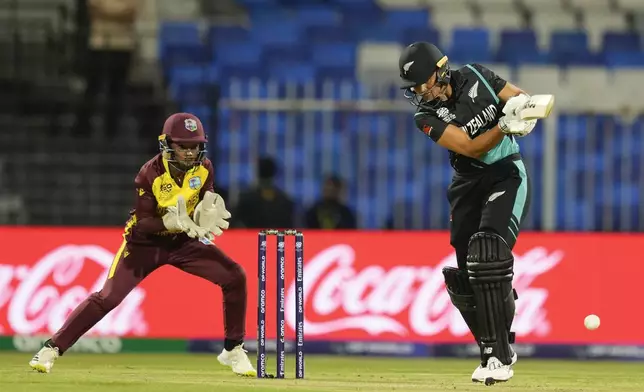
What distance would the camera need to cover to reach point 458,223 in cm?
833

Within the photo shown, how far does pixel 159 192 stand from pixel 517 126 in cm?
235

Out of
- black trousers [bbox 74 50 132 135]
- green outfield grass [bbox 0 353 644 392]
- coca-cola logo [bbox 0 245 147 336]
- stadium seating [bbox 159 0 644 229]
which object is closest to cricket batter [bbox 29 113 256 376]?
green outfield grass [bbox 0 353 644 392]

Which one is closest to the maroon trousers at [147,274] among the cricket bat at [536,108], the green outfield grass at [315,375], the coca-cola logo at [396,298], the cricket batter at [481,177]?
the green outfield grass at [315,375]

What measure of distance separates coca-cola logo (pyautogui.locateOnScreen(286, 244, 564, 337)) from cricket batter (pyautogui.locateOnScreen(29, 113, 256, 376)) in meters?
3.37

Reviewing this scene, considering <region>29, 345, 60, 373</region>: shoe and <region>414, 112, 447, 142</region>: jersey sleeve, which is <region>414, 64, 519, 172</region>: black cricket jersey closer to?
<region>414, 112, 447, 142</region>: jersey sleeve

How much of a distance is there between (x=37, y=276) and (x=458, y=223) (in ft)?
17.2

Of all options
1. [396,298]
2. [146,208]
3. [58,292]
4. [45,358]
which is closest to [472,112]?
[146,208]

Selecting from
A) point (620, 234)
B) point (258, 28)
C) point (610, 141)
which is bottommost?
point (620, 234)

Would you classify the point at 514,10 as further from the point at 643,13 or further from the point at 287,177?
the point at 287,177

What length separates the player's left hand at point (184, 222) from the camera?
27.1 ft

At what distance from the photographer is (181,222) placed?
27.1 ft

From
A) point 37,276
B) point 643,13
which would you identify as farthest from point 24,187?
point 643,13

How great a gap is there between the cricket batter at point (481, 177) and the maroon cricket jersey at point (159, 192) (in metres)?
1.48

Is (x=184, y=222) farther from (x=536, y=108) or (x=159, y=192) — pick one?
(x=536, y=108)
